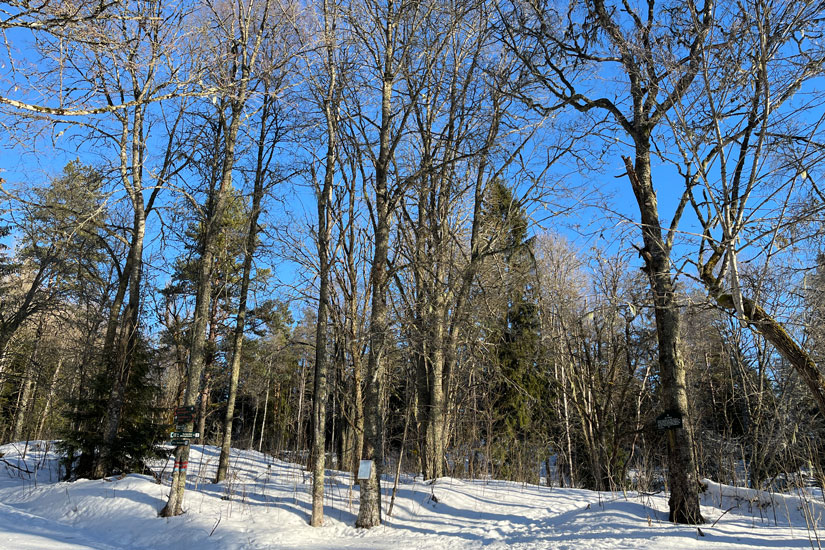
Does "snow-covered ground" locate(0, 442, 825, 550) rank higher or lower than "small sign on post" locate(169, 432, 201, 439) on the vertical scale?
lower

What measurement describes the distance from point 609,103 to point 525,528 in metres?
6.75

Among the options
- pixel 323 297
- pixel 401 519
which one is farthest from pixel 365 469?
pixel 323 297

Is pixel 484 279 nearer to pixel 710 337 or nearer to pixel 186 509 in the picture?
pixel 186 509

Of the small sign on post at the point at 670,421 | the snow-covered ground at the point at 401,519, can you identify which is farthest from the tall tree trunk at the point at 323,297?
the small sign on post at the point at 670,421

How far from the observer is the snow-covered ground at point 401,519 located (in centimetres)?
628

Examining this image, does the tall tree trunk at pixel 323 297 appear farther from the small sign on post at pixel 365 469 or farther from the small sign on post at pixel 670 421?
the small sign on post at pixel 670 421

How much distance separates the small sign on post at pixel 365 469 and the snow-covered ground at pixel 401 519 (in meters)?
0.83

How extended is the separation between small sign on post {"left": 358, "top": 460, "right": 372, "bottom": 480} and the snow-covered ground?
32.6 inches

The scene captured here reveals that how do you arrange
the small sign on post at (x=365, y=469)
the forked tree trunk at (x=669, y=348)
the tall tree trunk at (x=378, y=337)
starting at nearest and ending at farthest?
the forked tree trunk at (x=669, y=348), the small sign on post at (x=365, y=469), the tall tree trunk at (x=378, y=337)

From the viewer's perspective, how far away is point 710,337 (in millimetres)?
19594

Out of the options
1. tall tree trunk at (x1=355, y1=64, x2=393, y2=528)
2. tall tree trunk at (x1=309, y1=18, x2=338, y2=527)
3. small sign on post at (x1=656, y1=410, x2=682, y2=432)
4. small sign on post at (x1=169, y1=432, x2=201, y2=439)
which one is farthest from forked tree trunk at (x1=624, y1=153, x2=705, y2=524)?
small sign on post at (x1=169, y1=432, x2=201, y2=439)

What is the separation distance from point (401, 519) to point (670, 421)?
14.4ft

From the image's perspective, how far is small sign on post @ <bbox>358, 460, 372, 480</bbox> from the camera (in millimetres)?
7895

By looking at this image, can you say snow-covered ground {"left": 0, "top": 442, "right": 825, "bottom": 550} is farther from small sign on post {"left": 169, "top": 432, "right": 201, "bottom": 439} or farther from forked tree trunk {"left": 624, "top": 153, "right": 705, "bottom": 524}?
small sign on post {"left": 169, "top": 432, "right": 201, "bottom": 439}
